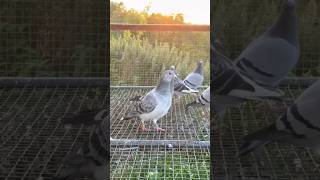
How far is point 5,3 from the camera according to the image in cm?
125

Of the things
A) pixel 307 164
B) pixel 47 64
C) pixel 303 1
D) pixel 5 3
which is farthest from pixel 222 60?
pixel 5 3

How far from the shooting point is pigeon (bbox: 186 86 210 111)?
1323 mm

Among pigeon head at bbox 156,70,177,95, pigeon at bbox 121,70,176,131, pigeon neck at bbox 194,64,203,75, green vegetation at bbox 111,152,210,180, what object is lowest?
green vegetation at bbox 111,152,210,180

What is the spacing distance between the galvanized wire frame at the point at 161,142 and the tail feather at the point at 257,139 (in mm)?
178

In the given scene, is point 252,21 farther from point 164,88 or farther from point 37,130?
point 37,130

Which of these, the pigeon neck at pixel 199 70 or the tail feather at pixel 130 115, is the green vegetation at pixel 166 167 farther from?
the pigeon neck at pixel 199 70

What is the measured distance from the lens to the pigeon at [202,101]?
52.1 inches

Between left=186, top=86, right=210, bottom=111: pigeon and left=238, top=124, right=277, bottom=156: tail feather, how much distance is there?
0.17m

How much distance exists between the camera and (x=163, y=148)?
1.51 meters

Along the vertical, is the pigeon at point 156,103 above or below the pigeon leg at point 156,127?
above

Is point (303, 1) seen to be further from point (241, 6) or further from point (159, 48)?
point (159, 48)

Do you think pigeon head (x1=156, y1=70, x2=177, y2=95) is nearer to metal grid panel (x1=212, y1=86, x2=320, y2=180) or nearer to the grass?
the grass

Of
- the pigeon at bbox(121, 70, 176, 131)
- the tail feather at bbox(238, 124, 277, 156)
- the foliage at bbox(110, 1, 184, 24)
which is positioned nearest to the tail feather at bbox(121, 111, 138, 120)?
the pigeon at bbox(121, 70, 176, 131)

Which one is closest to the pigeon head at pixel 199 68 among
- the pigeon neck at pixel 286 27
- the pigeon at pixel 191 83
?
the pigeon at pixel 191 83
